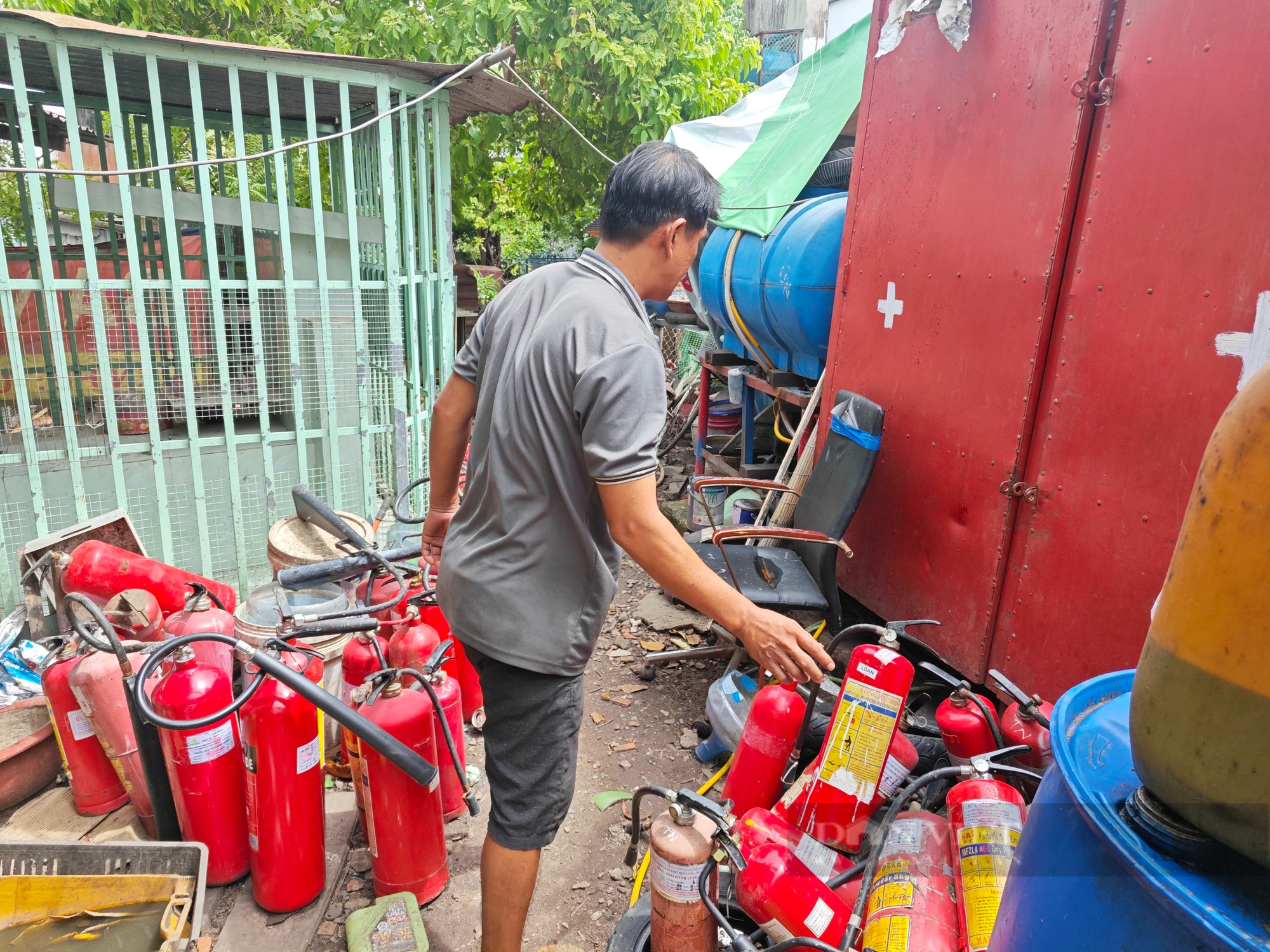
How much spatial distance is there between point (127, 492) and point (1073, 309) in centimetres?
421

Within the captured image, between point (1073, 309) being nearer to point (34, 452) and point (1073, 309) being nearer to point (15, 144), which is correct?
point (34, 452)

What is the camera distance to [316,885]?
221cm

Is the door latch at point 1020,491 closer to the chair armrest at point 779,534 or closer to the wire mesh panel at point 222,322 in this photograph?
the chair armrest at point 779,534

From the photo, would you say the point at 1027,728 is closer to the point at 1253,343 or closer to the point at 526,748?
the point at 1253,343

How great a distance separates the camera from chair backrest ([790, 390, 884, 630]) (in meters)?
3.29

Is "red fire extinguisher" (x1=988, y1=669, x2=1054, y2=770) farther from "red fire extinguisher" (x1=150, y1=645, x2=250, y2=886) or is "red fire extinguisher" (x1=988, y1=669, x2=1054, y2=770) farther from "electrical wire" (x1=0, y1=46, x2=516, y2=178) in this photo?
"electrical wire" (x1=0, y1=46, x2=516, y2=178)

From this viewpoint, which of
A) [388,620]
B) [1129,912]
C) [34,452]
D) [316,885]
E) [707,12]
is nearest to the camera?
[1129,912]

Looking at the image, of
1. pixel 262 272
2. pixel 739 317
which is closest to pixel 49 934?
pixel 739 317

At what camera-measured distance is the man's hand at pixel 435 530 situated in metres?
2.31

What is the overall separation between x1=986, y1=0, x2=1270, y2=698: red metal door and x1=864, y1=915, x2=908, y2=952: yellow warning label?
51.0 inches

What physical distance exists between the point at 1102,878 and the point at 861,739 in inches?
38.0

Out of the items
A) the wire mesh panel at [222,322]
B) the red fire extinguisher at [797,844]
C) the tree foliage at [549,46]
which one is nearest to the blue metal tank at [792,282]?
the wire mesh panel at [222,322]

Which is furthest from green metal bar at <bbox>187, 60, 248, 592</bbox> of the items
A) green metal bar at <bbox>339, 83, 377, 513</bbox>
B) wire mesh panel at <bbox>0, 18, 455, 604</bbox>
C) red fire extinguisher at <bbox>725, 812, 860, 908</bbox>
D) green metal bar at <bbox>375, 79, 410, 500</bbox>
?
red fire extinguisher at <bbox>725, 812, 860, 908</bbox>

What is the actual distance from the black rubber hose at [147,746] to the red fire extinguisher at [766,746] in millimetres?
1635
